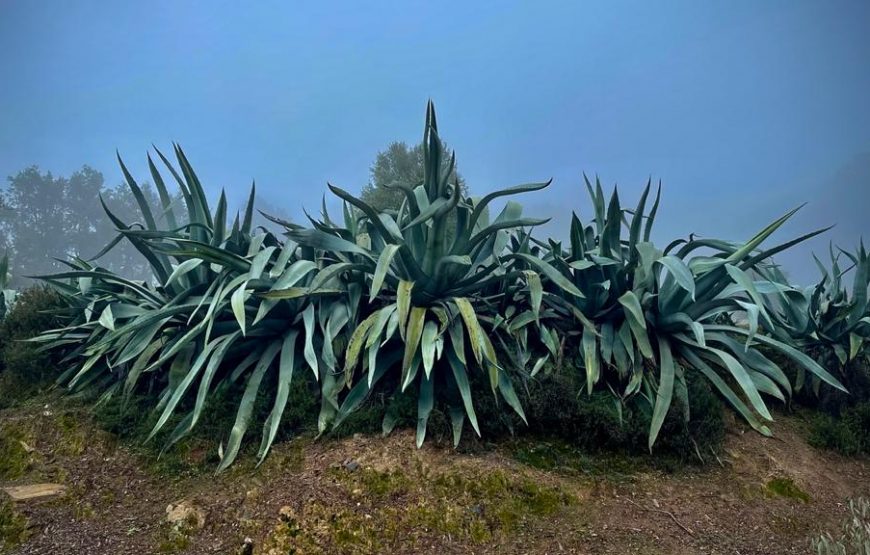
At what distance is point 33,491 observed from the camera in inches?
102

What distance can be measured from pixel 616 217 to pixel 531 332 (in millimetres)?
922

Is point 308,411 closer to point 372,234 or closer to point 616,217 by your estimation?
point 372,234

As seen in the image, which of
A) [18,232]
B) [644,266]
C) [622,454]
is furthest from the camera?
[18,232]

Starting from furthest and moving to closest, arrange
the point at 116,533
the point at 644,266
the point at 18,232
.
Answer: the point at 18,232, the point at 644,266, the point at 116,533

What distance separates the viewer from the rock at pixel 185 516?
2.38 meters

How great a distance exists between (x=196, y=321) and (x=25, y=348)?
1.54 meters

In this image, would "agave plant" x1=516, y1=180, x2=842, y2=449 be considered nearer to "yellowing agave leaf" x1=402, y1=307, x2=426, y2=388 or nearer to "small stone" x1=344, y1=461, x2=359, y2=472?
"yellowing agave leaf" x1=402, y1=307, x2=426, y2=388

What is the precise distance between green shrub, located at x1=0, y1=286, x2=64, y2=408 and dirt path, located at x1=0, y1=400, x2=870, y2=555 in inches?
39.9

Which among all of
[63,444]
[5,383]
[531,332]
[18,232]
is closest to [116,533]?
[63,444]

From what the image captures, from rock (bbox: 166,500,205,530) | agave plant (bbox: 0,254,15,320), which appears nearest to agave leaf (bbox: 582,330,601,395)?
rock (bbox: 166,500,205,530)

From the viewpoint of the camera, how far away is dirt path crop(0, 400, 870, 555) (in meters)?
2.22

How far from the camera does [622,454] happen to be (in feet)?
9.14

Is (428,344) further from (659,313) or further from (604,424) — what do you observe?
Answer: (659,313)

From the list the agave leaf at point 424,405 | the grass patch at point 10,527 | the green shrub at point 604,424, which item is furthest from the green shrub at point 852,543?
the grass patch at point 10,527
